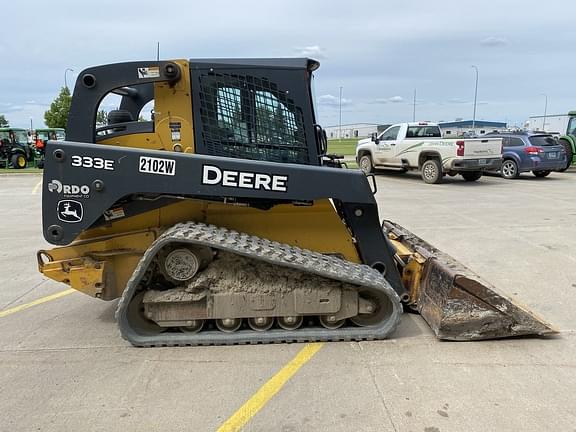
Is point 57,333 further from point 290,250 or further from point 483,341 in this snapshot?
point 483,341

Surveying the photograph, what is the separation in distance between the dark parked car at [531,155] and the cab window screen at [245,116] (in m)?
15.6

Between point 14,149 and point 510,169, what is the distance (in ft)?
74.9

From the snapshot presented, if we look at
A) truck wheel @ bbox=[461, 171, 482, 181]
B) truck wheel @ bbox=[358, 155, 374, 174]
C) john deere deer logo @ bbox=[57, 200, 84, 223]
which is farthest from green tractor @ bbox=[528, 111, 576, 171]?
john deere deer logo @ bbox=[57, 200, 84, 223]

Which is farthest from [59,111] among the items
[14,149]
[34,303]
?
[34,303]

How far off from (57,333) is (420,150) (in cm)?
1447

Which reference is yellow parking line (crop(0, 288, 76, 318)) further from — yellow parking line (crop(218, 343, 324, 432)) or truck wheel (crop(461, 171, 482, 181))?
truck wheel (crop(461, 171, 482, 181))

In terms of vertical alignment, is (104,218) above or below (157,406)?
above

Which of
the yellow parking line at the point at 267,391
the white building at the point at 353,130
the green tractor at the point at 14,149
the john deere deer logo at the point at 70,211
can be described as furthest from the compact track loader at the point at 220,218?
the white building at the point at 353,130

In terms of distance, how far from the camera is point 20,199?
13.3 m

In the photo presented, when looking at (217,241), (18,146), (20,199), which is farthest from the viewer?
(18,146)

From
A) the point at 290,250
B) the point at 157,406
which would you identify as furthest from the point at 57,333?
the point at 290,250

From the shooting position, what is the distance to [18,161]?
78.2 ft

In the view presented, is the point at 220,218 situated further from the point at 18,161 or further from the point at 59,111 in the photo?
the point at 59,111

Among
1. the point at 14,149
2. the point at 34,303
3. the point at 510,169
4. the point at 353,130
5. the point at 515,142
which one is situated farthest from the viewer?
the point at 353,130
